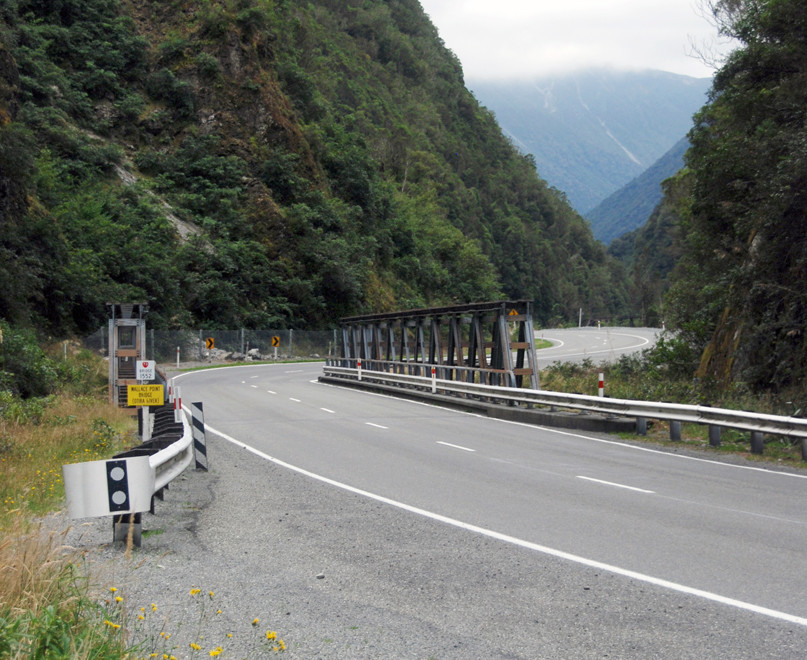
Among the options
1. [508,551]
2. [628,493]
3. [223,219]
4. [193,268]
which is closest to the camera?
[508,551]

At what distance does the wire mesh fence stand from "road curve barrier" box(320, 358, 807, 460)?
59.4 feet

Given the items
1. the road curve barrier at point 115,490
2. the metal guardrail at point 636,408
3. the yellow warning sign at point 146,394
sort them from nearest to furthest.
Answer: the road curve barrier at point 115,490 < the yellow warning sign at point 146,394 < the metal guardrail at point 636,408

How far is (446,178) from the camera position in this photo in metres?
107

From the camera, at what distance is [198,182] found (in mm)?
60156

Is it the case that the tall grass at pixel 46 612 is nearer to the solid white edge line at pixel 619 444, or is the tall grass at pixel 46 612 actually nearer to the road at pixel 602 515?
the road at pixel 602 515

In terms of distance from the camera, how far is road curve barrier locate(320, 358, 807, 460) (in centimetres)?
1386

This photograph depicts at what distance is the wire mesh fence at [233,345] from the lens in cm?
5034

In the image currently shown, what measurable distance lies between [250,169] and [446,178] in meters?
47.5

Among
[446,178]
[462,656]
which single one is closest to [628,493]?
[462,656]

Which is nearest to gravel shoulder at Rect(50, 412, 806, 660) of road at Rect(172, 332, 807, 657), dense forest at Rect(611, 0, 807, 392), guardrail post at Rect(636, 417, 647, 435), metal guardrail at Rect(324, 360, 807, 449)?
road at Rect(172, 332, 807, 657)

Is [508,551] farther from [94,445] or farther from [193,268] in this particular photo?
[193,268]

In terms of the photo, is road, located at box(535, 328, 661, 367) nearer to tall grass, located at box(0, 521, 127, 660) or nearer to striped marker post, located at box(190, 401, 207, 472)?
striped marker post, located at box(190, 401, 207, 472)

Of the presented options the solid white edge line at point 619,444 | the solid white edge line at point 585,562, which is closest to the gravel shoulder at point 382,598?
the solid white edge line at point 585,562

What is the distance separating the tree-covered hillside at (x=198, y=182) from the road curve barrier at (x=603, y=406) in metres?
16.9
